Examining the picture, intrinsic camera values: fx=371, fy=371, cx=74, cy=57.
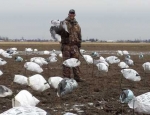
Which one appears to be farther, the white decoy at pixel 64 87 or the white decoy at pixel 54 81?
the white decoy at pixel 54 81

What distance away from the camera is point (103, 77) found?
44.0 feet

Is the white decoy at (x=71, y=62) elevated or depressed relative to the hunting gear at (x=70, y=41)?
depressed

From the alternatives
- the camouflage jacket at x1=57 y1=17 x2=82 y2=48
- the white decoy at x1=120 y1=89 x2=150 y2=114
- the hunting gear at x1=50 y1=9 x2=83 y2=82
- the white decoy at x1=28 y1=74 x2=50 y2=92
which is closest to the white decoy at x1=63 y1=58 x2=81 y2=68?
the hunting gear at x1=50 y1=9 x2=83 y2=82

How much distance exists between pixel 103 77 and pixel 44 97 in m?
4.79

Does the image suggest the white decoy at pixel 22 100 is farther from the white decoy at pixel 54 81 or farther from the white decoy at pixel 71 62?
the white decoy at pixel 71 62

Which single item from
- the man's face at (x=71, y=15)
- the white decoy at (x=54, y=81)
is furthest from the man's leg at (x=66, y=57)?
the white decoy at (x=54, y=81)

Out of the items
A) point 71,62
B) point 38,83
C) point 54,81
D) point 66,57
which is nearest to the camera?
point 38,83

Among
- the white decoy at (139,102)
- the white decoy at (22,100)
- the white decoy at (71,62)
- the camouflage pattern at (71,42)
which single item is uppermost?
the camouflage pattern at (71,42)

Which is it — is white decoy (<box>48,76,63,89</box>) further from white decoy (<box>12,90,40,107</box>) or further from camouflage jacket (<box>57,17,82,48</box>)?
white decoy (<box>12,90,40,107</box>)

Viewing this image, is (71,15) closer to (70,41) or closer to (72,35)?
(72,35)

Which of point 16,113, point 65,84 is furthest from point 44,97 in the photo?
point 16,113

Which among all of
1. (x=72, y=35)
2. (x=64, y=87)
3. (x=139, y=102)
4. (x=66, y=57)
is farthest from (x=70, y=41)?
(x=139, y=102)

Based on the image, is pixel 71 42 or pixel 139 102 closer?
pixel 139 102

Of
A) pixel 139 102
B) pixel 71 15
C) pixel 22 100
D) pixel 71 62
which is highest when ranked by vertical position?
pixel 71 15
